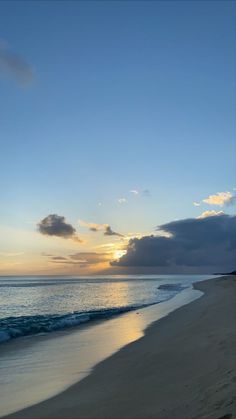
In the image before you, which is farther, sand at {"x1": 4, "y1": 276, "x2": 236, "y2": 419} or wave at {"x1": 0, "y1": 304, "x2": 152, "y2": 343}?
wave at {"x1": 0, "y1": 304, "x2": 152, "y2": 343}

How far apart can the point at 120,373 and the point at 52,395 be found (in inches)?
94.9

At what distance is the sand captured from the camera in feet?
24.1

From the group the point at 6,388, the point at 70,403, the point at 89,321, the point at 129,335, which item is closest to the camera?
the point at 70,403

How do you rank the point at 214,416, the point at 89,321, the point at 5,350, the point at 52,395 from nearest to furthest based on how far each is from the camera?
the point at 214,416 < the point at 52,395 < the point at 5,350 < the point at 89,321

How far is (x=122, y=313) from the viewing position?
34.7 meters

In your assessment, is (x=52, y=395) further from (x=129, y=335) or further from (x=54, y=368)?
(x=129, y=335)

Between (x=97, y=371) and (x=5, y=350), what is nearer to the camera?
(x=97, y=371)

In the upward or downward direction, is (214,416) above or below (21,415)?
above

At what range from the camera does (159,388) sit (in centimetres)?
931

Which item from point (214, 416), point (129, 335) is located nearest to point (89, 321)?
point (129, 335)

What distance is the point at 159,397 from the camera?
853 centimetres

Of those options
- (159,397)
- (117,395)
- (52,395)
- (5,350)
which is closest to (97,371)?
(52,395)

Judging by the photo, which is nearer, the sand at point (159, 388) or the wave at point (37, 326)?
the sand at point (159, 388)

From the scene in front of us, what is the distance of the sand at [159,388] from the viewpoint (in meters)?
7.33
